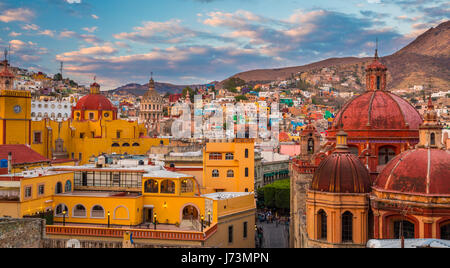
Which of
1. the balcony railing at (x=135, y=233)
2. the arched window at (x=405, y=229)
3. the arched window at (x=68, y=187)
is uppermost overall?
the arched window at (x=68, y=187)

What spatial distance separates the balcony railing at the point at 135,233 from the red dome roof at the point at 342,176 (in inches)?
243

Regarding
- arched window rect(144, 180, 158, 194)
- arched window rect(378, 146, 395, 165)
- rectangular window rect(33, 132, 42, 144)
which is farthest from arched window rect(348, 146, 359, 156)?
rectangular window rect(33, 132, 42, 144)

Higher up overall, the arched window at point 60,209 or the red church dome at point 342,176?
the red church dome at point 342,176

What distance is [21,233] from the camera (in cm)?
2055

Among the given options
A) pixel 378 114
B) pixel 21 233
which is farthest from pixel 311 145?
pixel 21 233

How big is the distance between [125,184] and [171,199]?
412 centimetres

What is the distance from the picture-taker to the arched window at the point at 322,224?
2316cm

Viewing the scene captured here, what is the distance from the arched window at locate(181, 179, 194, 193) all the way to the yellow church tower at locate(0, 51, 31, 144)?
25.0 metres

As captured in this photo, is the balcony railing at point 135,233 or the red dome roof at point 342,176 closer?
the red dome roof at point 342,176

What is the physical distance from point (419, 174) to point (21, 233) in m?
17.4

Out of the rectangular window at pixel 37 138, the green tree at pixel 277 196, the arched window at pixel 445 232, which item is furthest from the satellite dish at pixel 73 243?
the rectangular window at pixel 37 138

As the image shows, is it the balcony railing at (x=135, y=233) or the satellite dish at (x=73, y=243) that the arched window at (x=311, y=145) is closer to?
the balcony railing at (x=135, y=233)

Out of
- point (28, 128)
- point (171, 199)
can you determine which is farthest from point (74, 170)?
point (28, 128)
